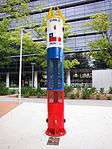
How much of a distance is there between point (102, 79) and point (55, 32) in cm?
2387

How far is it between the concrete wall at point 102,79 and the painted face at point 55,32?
23360mm

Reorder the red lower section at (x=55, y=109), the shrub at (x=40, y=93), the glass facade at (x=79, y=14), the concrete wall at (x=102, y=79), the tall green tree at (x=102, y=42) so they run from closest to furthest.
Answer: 1. the red lower section at (x=55, y=109)
2. the shrub at (x=40, y=93)
3. the tall green tree at (x=102, y=42)
4. the concrete wall at (x=102, y=79)
5. the glass facade at (x=79, y=14)

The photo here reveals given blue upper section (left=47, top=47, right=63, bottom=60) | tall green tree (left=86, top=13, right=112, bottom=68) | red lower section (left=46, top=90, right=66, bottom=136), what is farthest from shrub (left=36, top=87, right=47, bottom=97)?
blue upper section (left=47, top=47, right=63, bottom=60)

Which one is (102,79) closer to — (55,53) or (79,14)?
(79,14)

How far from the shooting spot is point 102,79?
30.7m

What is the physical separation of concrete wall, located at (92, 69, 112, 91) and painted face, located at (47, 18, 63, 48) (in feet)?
76.6

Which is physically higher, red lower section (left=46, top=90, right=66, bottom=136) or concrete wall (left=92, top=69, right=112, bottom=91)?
concrete wall (left=92, top=69, right=112, bottom=91)

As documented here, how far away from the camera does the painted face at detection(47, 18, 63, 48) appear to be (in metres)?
7.38

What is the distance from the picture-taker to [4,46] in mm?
33156

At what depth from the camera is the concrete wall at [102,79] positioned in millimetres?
30297

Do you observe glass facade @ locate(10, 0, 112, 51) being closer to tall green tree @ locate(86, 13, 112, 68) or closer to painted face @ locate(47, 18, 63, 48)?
tall green tree @ locate(86, 13, 112, 68)

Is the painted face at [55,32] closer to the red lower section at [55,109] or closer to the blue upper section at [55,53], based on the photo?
the blue upper section at [55,53]

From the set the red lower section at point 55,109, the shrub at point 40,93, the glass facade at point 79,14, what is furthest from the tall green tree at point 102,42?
the red lower section at point 55,109

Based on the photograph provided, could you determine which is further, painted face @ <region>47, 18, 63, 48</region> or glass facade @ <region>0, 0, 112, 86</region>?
glass facade @ <region>0, 0, 112, 86</region>
